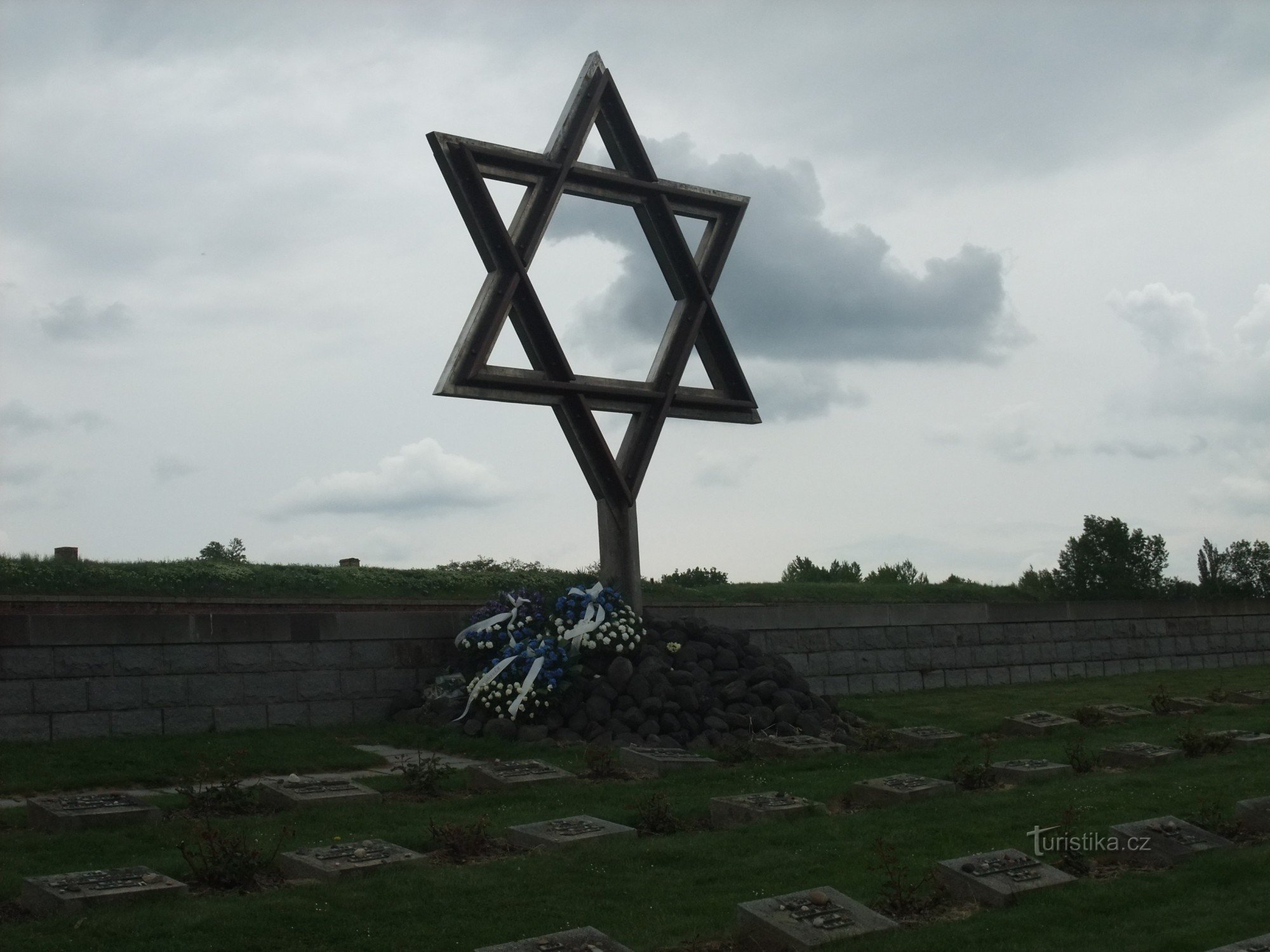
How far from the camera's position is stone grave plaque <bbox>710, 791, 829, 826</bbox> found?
7.55 metres

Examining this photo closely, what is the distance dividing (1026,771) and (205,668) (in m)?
6.77

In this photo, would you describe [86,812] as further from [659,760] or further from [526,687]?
[526,687]

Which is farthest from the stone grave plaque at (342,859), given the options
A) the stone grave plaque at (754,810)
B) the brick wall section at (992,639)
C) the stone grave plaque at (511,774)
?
Answer: the brick wall section at (992,639)

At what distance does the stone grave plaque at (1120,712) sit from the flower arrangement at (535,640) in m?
4.82

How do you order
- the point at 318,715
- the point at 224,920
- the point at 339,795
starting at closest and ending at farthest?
the point at 224,920 < the point at 339,795 < the point at 318,715

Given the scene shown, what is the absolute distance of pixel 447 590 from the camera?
54.7 feet

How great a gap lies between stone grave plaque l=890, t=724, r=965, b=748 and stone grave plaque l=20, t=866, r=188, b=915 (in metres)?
6.94

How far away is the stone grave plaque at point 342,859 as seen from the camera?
5984 mm

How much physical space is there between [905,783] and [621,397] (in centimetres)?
552

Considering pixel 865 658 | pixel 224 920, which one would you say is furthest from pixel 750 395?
pixel 224 920

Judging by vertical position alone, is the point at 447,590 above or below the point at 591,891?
above

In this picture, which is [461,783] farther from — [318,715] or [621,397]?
[621,397]

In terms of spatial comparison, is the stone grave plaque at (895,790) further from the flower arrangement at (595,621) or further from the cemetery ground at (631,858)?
the flower arrangement at (595,621)

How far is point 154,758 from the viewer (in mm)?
9688
